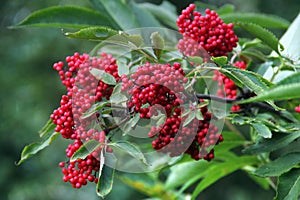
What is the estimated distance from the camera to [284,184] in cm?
99

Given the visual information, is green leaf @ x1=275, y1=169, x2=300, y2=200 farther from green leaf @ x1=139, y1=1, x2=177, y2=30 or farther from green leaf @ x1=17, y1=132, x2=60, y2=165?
green leaf @ x1=139, y1=1, x2=177, y2=30

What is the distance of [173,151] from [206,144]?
2.7 inches

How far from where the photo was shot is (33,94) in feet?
18.2

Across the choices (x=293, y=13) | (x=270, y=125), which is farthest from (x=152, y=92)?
(x=293, y=13)

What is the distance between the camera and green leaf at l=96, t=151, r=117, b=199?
Result: 0.91 meters

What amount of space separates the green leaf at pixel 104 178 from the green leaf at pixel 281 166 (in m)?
0.30

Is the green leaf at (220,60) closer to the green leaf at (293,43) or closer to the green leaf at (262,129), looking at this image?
the green leaf at (262,129)

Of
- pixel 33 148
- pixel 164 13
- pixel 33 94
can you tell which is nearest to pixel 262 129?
pixel 33 148

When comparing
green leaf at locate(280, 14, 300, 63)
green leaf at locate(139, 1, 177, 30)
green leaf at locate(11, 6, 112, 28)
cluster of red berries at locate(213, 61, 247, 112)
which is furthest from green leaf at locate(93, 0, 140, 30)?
green leaf at locate(280, 14, 300, 63)

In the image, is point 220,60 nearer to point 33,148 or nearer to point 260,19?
point 33,148

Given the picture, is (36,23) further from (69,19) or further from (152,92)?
(152,92)

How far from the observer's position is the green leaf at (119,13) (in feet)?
4.58

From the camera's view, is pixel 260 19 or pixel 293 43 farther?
pixel 260 19

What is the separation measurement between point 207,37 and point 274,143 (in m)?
0.26
